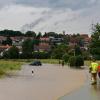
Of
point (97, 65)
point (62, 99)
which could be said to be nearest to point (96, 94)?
point (62, 99)

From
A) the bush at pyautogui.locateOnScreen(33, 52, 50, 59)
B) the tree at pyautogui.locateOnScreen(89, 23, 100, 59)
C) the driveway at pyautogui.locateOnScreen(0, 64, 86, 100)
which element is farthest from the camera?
the bush at pyautogui.locateOnScreen(33, 52, 50, 59)

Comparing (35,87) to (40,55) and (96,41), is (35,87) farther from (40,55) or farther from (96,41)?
(40,55)

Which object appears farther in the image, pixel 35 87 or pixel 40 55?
pixel 40 55

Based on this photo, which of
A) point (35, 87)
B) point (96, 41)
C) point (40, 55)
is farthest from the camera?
point (40, 55)

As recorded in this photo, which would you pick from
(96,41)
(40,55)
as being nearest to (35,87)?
(96,41)

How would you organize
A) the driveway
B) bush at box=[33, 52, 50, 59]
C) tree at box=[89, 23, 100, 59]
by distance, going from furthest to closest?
bush at box=[33, 52, 50, 59] → tree at box=[89, 23, 100, 59] → the driveway

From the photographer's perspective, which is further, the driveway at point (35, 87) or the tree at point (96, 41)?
the tree at point (96, 41)

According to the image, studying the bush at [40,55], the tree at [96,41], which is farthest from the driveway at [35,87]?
the bush at [40,55]

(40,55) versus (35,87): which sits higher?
(35,87)

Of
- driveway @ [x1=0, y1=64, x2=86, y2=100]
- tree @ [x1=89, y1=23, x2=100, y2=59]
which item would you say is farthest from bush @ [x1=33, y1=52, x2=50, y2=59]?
driveway @ [x1=0, y1=64, x2=86, y2=100]

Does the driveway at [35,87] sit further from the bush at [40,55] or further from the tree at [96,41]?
the bush at [40,55]

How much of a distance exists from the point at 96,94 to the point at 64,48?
11730cm

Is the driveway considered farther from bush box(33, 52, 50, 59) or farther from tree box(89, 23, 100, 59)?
bush box(33, 52, 50, 59)

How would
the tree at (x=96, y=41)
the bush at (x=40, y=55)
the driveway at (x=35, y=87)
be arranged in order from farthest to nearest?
the bush at (x=40, y=55) → the tree at (x=96, y=41) → the driveway at (x=35, y=87)
